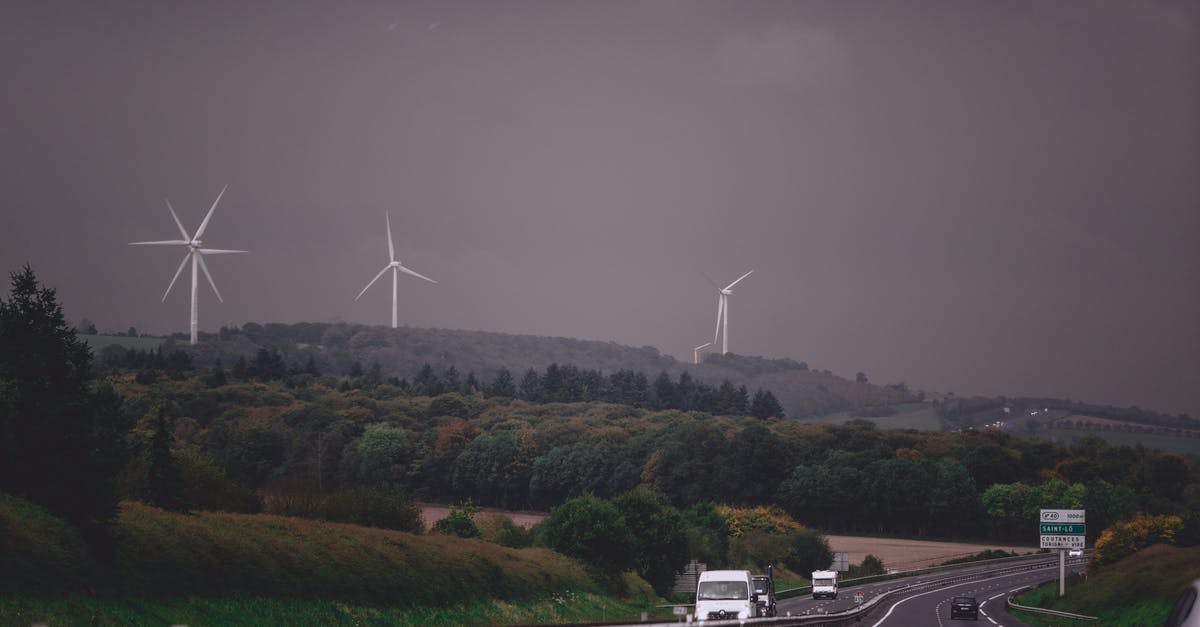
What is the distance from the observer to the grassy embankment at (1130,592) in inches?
2724

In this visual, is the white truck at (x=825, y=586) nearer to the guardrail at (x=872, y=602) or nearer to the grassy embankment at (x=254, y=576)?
the guardrail at (x=872, y=602)

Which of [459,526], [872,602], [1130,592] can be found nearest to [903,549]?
[459,526]

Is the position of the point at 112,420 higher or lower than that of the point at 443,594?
higher

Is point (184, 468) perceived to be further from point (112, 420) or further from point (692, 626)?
point (692, 626)

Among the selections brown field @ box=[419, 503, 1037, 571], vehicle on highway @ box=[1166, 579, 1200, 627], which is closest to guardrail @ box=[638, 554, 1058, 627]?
brown field @ box=[419, 503, 1037, 571]

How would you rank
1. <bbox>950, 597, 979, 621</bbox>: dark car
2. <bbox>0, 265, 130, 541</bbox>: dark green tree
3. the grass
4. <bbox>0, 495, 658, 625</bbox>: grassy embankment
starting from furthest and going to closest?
<bbox>950, 597, 979, 621</bbox>: dark car, <bbox>0, 265, 130, 541</bbox>: dark green tree, <bbox>0, 495, 658, 625</bbox>: grassy embankment, the grass

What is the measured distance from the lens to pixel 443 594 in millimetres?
64812

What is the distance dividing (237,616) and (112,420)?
1347cm

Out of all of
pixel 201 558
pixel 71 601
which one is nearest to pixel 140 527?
pixel 201 558

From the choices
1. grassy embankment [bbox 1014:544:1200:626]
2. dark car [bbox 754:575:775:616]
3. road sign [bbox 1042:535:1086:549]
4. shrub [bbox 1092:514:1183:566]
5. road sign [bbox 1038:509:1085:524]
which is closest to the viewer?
dark car [bbox 754:575:775:616]

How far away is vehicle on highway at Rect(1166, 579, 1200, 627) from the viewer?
18.3 metres

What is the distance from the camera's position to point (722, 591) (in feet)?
171

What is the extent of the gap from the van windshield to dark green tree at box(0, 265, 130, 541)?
23600 millimetres

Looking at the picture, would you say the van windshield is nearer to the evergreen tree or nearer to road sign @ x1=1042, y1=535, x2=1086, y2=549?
the evergreen tree
